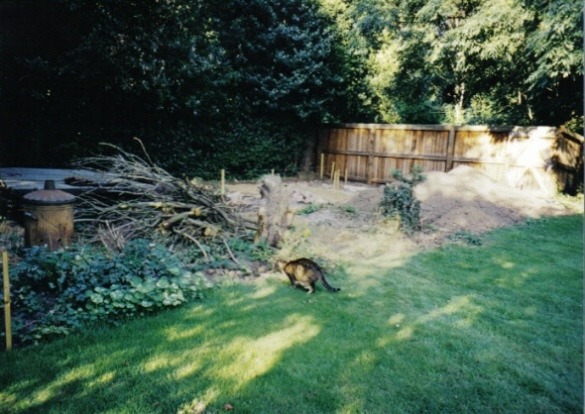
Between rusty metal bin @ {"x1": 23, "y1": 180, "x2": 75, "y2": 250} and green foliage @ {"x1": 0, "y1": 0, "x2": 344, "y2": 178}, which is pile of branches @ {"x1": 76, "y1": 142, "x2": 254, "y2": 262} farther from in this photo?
green foliage @ {"x1": 0, "y1": 0, "x2": 344, "y2": 178}

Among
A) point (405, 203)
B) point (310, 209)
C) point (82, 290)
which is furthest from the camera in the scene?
point (310, 209)

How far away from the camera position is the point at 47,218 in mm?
4918

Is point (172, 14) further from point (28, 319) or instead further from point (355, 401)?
point (355, 401)

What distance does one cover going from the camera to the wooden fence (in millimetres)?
11508

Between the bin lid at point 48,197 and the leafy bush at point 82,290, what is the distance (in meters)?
1.12

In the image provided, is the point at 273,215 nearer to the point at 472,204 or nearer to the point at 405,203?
the point at 405,203

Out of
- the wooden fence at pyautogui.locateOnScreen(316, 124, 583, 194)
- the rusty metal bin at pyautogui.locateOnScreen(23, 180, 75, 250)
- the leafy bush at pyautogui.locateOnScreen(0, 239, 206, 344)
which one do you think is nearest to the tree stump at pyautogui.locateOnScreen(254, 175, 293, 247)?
the leafy bush at pyautogui.locateOnScreen(0, 239, 206, 344)

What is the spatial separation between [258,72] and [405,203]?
363 inches

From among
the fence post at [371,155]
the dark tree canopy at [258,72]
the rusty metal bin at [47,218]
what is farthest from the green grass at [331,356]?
the fence post at [371,155]

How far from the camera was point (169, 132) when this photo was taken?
12.6 meters

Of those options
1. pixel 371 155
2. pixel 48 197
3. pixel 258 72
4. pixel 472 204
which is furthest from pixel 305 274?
pixel 258 72

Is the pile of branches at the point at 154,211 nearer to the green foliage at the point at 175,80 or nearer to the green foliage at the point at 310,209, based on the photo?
the green foliage at the point at 310,209

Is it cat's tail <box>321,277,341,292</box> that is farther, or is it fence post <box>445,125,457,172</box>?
fence post <box>445,125,457,172</box>

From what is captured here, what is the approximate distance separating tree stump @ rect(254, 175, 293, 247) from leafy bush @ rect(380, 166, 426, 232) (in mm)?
2312
